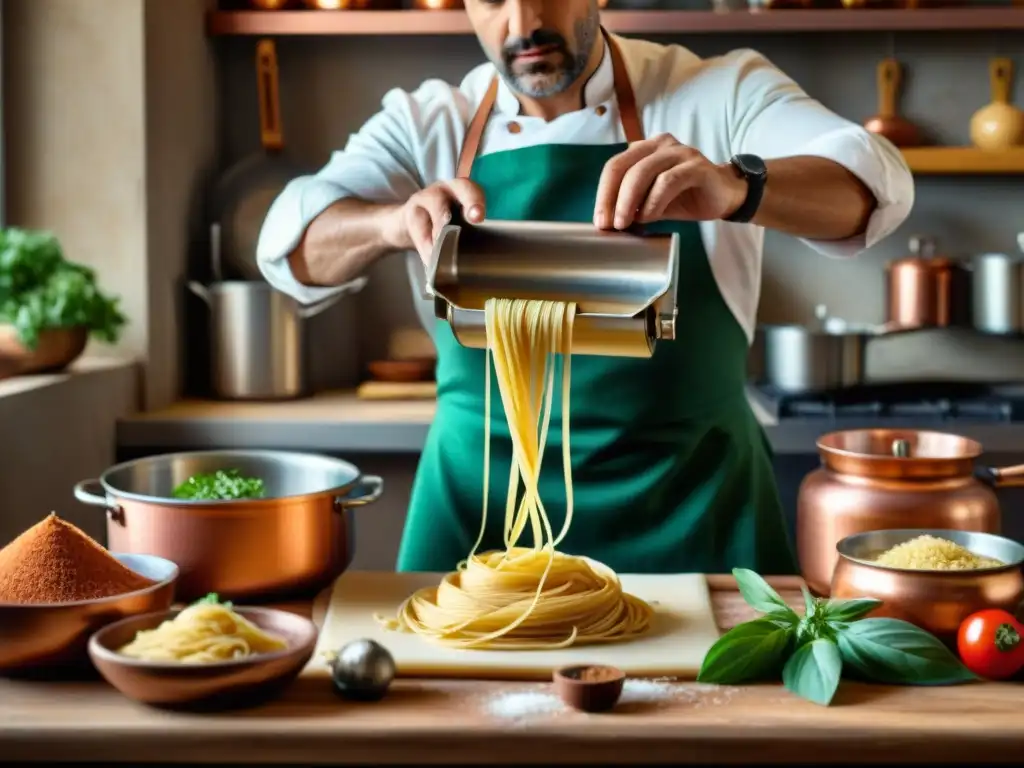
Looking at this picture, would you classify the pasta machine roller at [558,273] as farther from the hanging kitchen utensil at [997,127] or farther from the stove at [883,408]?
the hanging kitchen utensil at [997,127]

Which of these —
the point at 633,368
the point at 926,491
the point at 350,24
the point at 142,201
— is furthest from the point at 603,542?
the point at 350,24

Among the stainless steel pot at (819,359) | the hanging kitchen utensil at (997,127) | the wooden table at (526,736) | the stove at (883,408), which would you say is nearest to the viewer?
the wooden table at (526,736)

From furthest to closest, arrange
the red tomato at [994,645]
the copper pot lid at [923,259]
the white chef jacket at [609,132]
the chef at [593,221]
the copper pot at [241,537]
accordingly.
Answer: the copper pot lid at [923,259] < the white chef jacket at [609,132] < the chef at [593,221] < the copper pot at [241,537] < the red tomato at [994,645]

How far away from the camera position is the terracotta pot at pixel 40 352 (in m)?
2.72

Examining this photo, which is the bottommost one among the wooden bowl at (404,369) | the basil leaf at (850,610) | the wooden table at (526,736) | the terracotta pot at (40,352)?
the wooden table at (526,736)

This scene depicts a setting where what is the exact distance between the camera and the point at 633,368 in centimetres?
209

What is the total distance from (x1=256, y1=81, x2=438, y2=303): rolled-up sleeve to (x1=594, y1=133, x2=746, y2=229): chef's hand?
66cm

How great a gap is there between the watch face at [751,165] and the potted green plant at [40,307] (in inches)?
65.0

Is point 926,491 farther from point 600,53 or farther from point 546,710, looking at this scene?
point 600,53

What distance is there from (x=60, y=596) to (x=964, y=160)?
2.87 m

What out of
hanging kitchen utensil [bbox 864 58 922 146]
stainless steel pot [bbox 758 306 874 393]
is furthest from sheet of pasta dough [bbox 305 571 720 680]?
hanging kitchen utensil [bbox 864 58 922 146]

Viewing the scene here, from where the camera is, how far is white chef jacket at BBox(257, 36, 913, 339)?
2.06 meters

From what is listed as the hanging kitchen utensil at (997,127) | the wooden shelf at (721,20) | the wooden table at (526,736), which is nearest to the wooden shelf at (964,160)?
the hanging kitchen utensil at (997,127)

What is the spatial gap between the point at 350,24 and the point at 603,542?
205 centimetres
